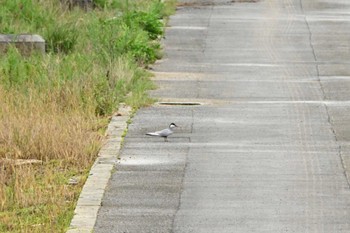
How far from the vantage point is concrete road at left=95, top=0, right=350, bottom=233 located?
1116cm

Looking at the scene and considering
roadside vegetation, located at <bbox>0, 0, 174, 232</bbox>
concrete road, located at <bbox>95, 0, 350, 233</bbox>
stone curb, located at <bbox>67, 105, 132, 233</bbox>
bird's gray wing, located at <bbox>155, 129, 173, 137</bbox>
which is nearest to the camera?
stone curb, located at <bbox>67, 105, 132, 233</bbox>

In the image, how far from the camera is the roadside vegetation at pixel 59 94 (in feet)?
38.5

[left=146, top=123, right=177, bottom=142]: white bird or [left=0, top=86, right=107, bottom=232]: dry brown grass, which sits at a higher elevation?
[left=0, top=86, right=107, bottom=232]: dry brown grass

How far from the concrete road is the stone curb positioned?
4.1 inches

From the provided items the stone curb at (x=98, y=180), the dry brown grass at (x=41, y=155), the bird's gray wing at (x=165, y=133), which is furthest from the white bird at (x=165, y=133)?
the dry brown grass at (x=41, y=155)

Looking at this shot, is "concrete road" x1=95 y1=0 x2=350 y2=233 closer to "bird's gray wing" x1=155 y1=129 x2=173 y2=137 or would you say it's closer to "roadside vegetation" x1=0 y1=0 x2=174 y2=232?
"bird's gray wing" x1=155 y1=129 x2=173 y2=137

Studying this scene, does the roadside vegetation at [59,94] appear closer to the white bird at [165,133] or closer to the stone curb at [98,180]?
the stone curb at [98,180]

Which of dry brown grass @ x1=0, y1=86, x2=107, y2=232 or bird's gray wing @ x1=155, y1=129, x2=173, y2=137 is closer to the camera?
dry brown grass @ x1=0, y1=86, x2=107, y2=232

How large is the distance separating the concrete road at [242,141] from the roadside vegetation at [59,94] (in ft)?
1.35

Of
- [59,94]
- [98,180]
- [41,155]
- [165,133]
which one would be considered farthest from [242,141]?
[98,180]

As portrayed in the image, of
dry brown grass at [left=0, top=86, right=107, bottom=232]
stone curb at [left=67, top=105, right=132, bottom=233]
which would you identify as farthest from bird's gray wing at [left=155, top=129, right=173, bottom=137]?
dry brown grass at [left=0, top=86, right=107, bottom=232]

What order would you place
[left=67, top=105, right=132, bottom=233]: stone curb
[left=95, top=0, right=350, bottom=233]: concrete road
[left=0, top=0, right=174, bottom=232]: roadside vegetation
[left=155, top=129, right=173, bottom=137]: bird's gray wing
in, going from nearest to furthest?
[left=67, top=105, right=132, bottom=233]: stone curb, [left=95, top=0, right=350, bottom=233]: concrete road, [left=0, top=0, right=174, bottom=232]: roadside vegetation, [left=155, top=129, right=173, bottom=137]: bird's gray wing

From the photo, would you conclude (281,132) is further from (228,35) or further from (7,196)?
(228,35)

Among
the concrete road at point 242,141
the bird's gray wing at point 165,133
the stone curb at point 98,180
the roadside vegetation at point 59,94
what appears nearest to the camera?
the stone curb at point 98,180
